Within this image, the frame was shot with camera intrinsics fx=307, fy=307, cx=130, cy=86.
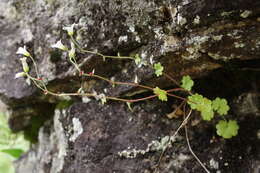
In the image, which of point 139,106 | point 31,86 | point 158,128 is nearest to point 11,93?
point 31,86

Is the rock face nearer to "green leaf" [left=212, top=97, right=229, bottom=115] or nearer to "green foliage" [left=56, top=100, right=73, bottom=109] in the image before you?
"green foliage" [left=56, top=100, right=73, bottom=109]

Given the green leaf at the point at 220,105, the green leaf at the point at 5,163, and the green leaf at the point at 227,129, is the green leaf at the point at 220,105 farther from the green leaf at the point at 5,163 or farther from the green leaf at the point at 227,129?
the green leaf at the point at 5,163

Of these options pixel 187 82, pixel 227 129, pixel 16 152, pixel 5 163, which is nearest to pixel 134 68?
pixel 187 82

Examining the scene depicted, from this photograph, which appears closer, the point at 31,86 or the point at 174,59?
the point at 174,59

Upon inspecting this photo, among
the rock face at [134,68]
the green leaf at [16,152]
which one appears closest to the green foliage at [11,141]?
the green leaf at [16,152]

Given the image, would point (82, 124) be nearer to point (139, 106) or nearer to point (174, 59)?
point (139, 106)

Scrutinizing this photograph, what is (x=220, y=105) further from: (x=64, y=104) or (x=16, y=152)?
(x=16, y=152)

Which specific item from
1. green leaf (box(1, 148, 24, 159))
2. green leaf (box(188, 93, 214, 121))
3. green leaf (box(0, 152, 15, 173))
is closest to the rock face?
green leaf (box(188, 93, 214, 121))
